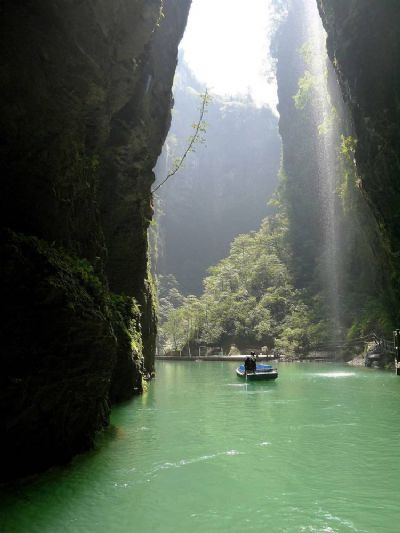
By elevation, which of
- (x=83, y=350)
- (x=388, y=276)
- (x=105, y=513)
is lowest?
(x=105, y=513)

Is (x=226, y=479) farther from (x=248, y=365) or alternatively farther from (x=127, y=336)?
(x=248, y=365)

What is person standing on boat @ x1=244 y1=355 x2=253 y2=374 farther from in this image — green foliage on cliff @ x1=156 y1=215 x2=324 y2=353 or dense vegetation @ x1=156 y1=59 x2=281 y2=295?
dense vegetation @ x1=156 y1=59 x2=281 y2=295

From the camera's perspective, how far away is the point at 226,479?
286 inches

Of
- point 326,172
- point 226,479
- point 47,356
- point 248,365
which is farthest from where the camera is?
point 326,172

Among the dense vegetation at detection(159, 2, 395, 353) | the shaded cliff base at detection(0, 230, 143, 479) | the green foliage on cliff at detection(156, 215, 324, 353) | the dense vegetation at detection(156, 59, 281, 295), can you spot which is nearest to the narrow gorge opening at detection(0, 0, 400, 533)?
the shaded cliff base at detection(0, 230, 143, 479)

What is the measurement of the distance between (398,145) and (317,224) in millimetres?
43125

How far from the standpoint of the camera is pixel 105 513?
5.99 m

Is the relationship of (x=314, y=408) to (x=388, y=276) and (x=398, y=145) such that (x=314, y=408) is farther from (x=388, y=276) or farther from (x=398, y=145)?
(x=388, y=276)

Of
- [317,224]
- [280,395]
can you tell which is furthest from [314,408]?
[317,224]

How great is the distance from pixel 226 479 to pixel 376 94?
824 inches

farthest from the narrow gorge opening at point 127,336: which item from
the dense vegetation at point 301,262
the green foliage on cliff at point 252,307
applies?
the green foliage on cliff at point 252,307

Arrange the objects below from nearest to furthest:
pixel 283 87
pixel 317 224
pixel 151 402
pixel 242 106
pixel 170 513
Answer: pixel 170 513
pixel 151 402
pixel 317 224
pixel 283 87
pixel 242 106

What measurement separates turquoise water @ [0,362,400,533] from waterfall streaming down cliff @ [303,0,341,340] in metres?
37.1

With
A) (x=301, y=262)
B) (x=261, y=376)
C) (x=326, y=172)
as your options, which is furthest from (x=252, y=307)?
(x=261, y=376)
